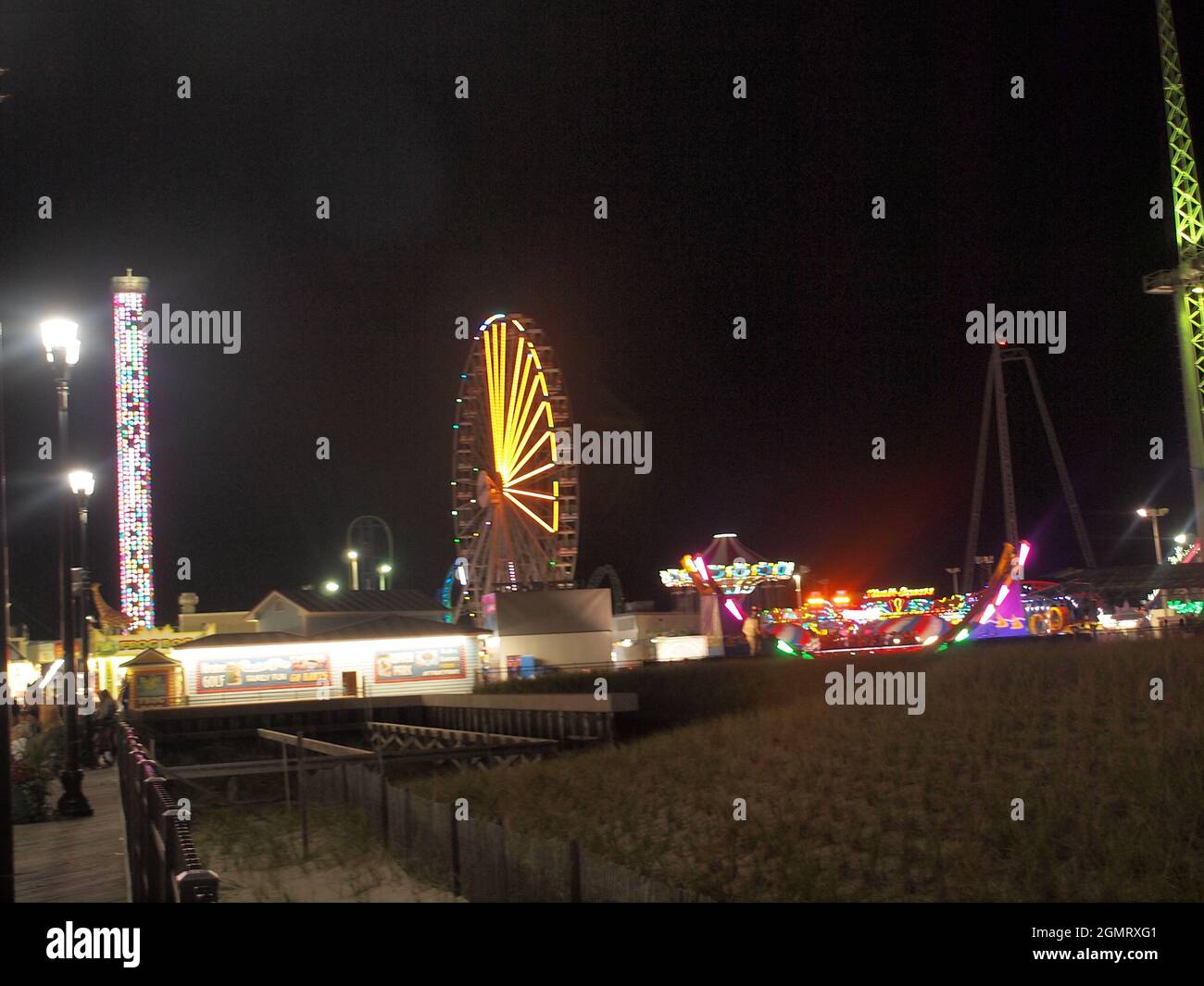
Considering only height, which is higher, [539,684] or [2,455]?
[2,455]

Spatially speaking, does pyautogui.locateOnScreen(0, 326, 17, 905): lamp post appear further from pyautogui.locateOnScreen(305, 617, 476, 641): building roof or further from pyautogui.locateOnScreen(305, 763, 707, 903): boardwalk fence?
pyautogui.locateOnScreen(305, 617, 476, 641): building roof

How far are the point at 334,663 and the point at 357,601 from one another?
7.81 metres

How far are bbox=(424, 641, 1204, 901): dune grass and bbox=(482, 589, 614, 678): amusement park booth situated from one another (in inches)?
1147

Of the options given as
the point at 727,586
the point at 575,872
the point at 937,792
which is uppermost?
the point at 727,586

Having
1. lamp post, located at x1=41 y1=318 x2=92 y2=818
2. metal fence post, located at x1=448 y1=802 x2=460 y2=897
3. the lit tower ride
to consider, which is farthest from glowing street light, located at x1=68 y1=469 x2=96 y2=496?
the lit tower ride

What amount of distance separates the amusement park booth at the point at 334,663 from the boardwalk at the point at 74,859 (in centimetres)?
2256

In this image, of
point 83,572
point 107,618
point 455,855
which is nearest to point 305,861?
point 455,855

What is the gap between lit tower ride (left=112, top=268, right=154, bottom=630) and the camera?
73062mm

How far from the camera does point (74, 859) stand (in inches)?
484

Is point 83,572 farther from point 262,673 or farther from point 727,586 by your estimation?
point 727,586

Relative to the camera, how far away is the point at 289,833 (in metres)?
18.5
